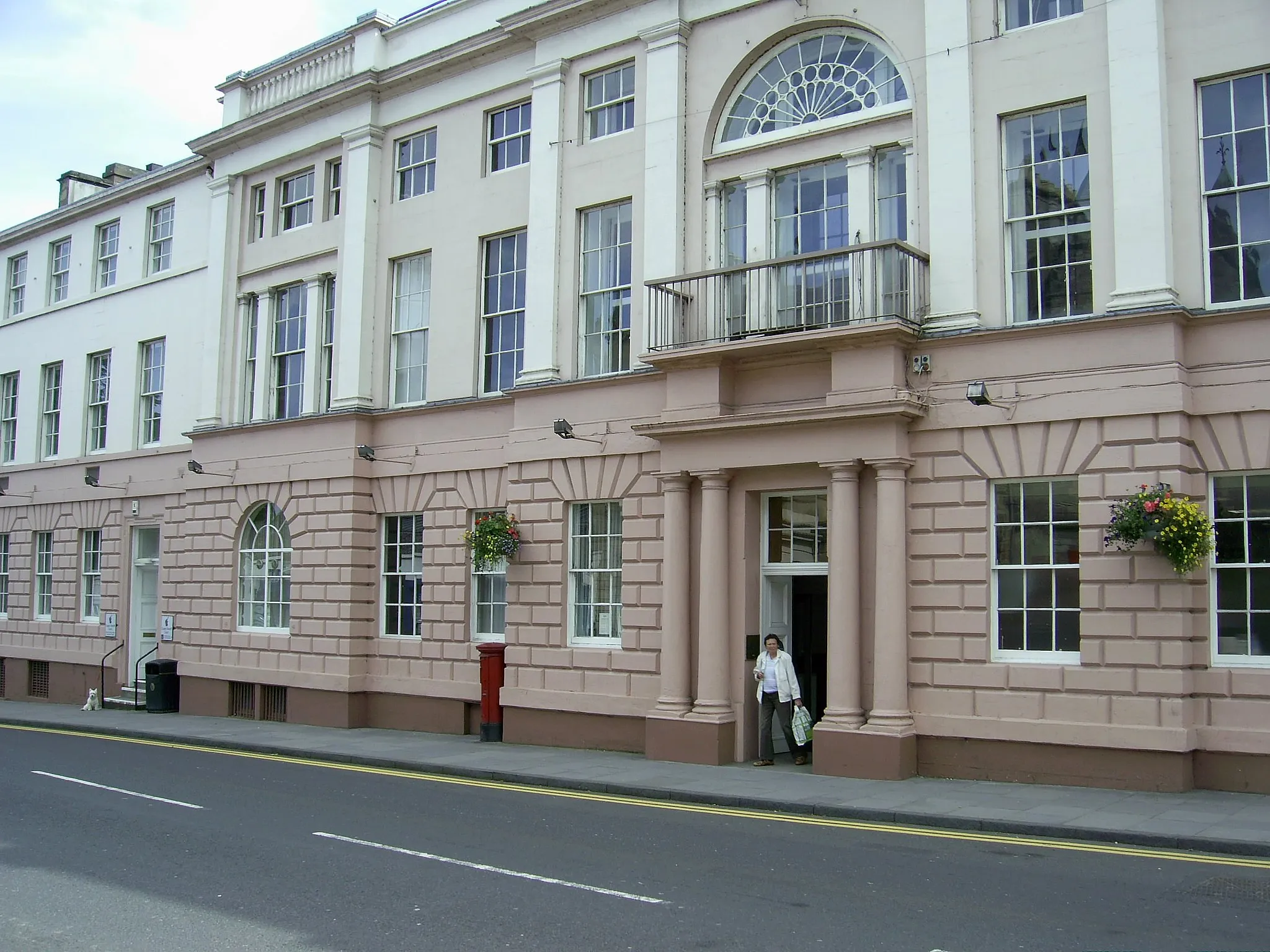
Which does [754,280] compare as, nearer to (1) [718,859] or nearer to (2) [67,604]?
(1) [718,859]

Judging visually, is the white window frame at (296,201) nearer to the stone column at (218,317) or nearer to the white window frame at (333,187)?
the white window frame at (333,187)

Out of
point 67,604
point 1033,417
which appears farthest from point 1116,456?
point 67,604

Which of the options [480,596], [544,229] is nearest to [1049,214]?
[544,229]

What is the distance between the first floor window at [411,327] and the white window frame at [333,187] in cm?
205

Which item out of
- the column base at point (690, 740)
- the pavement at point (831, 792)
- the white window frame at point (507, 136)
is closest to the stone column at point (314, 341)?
the white window frame at point (507, 136)

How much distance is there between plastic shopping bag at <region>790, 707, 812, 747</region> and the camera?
1534 centimetres

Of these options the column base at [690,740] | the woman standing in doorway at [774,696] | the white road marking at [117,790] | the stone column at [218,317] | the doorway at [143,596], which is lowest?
the white road marking at [117,790]

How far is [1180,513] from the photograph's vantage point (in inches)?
491

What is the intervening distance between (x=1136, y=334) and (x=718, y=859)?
24.7 feet

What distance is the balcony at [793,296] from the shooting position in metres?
15.0

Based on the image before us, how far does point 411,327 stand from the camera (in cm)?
2148

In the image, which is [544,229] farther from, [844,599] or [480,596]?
[844,599]

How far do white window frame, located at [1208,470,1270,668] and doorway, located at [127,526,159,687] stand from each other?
809 inches

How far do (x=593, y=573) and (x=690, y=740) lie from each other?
3228 mm
